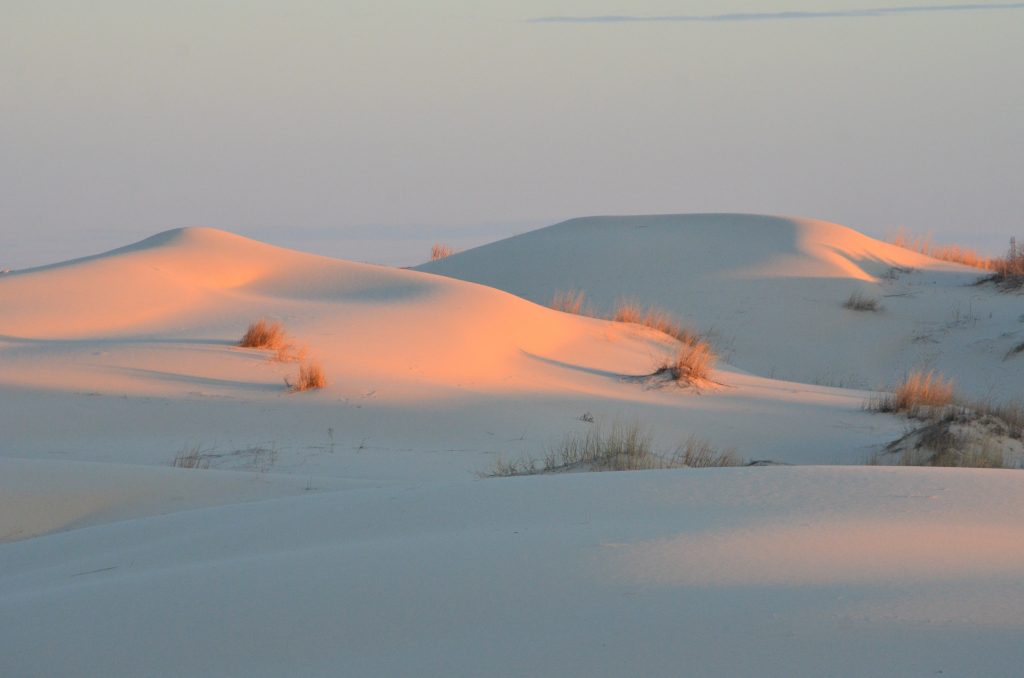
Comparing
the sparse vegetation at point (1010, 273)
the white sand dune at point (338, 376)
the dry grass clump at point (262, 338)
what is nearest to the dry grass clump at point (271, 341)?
the dry grass clump at point (262, 338)

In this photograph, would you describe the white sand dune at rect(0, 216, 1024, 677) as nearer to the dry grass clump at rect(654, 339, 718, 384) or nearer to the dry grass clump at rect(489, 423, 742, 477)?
the dry grass clump at rect(654, 339, 718, 384)

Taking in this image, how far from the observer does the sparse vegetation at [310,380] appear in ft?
32.8

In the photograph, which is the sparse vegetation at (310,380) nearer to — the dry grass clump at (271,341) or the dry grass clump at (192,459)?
the dry grass clump at (271,341)

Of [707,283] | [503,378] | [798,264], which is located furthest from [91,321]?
[798,264]

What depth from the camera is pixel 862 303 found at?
20562 millimetres

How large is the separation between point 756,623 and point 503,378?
8.92 metres

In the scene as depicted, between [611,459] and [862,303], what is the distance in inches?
569

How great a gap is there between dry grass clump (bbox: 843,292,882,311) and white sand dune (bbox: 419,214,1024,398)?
0.60 feet

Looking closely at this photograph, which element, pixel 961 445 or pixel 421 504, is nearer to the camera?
pixel 421 504

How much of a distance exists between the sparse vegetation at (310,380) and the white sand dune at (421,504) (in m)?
0.12

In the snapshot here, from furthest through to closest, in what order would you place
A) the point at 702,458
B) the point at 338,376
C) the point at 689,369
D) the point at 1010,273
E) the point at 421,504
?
1. the point at 1010,273
2. the point at 689,369
3. the point at 338,376
4. the point at 702,458
5. the point at 421,504

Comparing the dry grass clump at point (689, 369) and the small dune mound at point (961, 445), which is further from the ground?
the dry grass clump at point (689, 369)

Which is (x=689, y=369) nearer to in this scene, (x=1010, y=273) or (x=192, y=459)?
(x=192, y=459)

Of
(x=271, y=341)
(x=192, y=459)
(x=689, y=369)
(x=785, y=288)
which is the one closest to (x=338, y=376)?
(x=271, y=341)
